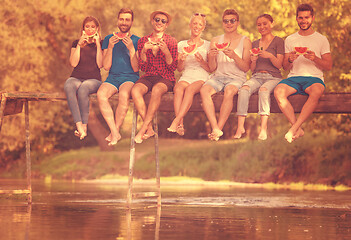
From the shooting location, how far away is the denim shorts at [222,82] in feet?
51.2

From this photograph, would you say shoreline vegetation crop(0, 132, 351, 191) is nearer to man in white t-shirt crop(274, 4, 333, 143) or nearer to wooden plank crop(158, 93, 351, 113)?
wooden plank crop(158, 93, 351, 113)

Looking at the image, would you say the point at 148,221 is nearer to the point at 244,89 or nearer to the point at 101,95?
the point at 101,95

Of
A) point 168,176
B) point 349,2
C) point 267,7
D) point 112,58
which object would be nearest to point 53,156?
point 168,176

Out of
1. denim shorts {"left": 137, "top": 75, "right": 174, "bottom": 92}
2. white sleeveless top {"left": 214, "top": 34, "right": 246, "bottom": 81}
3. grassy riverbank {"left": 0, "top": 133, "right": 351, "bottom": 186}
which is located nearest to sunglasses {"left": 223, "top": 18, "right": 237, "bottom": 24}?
white sleeveless top {"left": 214, "top": 34, "right": 246, "bottom": 81}

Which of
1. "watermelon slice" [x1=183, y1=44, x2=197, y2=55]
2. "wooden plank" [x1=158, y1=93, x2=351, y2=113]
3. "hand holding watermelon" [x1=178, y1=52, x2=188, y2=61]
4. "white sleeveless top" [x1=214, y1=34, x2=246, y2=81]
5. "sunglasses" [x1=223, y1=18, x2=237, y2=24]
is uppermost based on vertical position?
"sunglasses" [x1=223, y1=18, x2=237, y2=24]

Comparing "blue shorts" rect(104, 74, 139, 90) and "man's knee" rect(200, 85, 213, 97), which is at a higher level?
"blue shorts" rect(104, 74, 139, 90)

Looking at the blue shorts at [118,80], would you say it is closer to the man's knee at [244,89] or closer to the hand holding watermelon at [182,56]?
the hand holding watermelon at [182,56]

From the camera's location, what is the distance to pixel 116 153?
37.3 metres

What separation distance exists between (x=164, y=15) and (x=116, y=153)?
22009 mm

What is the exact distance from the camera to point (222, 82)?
51.9 feet

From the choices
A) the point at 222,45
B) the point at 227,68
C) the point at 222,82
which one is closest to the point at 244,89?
the point at 222,82

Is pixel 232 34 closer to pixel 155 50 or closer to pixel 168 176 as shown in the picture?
pixel 155 50

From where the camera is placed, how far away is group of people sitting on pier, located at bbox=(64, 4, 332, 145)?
603 inches

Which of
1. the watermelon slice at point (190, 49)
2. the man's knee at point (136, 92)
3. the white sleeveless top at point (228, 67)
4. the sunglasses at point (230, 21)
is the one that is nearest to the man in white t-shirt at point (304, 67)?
→ the white sleeveless top at point (228, 67)
